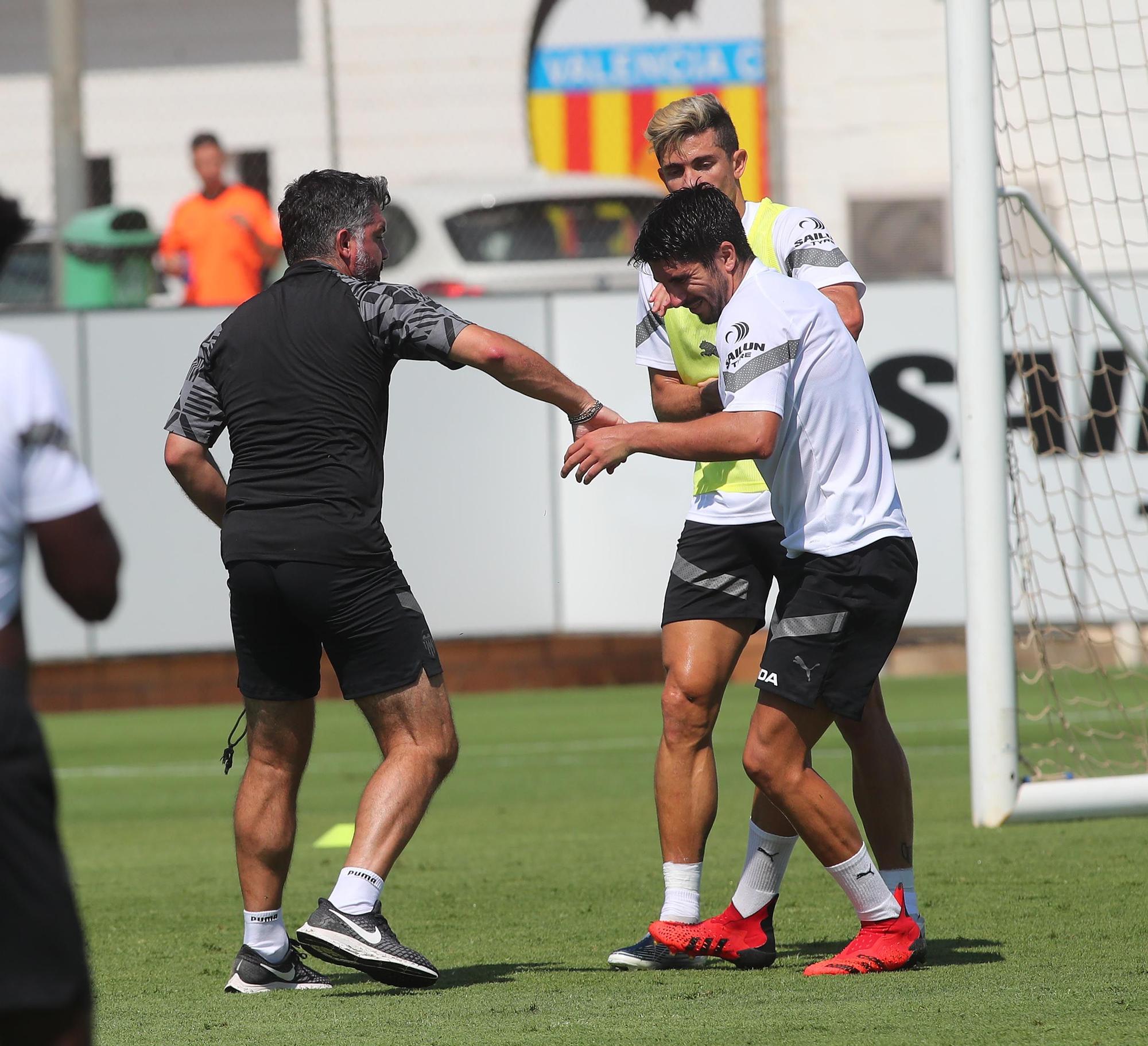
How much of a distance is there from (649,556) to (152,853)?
17.5 ft

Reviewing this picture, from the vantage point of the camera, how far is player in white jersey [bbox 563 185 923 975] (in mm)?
4715

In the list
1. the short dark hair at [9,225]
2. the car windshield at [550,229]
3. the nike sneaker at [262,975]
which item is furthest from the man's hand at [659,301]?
the car windshield at [550,229]

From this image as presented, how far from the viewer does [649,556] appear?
41.3 feet

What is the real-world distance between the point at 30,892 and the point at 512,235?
13967mm

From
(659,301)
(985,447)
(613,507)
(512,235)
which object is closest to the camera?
(659,301)

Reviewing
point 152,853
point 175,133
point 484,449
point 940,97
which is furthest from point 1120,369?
point 175,133

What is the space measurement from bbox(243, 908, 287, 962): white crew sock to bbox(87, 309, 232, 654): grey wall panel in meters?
7.71

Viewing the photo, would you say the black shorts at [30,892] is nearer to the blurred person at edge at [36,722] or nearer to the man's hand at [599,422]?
the blurred person at edge at [36,722]

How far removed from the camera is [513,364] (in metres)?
4.66

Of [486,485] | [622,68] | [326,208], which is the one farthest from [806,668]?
[622,68]

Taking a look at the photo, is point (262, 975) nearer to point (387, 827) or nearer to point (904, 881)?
point (387, 827)

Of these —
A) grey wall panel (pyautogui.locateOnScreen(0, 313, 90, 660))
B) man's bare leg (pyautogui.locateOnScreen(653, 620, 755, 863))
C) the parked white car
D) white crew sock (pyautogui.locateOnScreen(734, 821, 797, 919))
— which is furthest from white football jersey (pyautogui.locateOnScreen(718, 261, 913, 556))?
the parked white car

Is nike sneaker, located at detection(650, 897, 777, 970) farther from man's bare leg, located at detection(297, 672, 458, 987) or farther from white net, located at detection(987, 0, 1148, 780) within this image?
white net, located at detection(987, 0, 1148, 780)

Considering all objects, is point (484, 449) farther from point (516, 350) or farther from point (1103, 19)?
point (516, 350)
